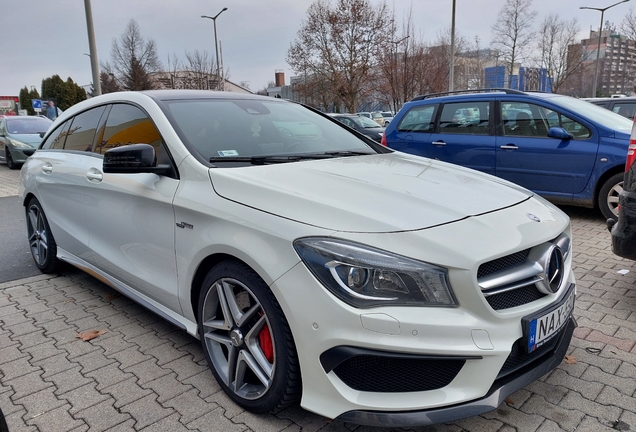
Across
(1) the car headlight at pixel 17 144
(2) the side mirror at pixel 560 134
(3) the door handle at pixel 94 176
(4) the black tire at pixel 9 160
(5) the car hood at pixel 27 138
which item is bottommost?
(4) the black tire at pixel 9 160

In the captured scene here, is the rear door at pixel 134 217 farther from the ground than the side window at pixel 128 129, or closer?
closer

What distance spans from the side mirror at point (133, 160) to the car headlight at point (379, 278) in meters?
1.29

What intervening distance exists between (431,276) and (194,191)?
Result: 1.33 m

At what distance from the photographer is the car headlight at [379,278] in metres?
1.87

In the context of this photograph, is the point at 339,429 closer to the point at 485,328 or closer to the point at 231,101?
the point at 485,328

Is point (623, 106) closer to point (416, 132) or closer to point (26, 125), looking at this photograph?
point (416, 132)

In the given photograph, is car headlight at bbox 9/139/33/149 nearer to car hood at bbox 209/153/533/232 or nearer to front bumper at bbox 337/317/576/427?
car hood at bbox 209/153/533/232

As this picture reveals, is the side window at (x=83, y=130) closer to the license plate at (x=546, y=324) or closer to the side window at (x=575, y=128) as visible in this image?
the license plate at (x=546, y=324)

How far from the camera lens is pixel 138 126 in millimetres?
3141

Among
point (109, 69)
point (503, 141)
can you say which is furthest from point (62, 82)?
point (503, 141)

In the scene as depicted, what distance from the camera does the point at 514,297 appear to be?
2029 millimetres

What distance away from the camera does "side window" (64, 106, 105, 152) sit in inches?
148

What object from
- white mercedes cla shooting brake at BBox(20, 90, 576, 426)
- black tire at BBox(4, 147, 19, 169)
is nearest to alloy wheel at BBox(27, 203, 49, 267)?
white mercedes cla shooting brake at BBox(20, 90, 576, 426)

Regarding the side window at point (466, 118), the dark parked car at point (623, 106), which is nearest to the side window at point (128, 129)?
the side window at point (466, 118)
